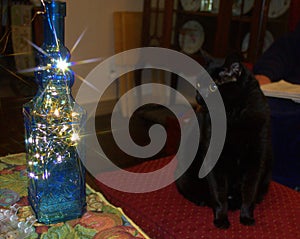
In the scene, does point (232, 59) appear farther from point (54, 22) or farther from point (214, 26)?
point (214, 26)

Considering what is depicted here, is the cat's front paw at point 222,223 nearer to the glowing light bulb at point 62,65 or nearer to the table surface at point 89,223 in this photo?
the table surface at point 89,223

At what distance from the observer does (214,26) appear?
→ 2514mm

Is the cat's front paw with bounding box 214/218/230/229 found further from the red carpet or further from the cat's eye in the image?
the cat's eye

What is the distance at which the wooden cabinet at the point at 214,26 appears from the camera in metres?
2.23

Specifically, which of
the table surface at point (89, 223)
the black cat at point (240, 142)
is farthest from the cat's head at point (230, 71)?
the table surface at point (89, 223)

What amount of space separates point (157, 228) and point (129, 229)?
0.91ft

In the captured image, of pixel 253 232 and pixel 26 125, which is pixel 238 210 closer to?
pixel 253 232

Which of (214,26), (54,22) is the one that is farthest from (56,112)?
(214,26)

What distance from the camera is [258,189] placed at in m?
1.06

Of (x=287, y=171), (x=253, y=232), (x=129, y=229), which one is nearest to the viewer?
(x=129, y=229)

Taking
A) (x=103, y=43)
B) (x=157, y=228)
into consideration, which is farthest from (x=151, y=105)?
(x=157, y=228)

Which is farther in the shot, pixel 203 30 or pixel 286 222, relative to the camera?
pixel 203 30

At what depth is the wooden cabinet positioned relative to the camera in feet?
7.30

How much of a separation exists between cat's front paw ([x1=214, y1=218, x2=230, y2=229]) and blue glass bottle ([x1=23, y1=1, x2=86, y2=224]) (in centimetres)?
38
